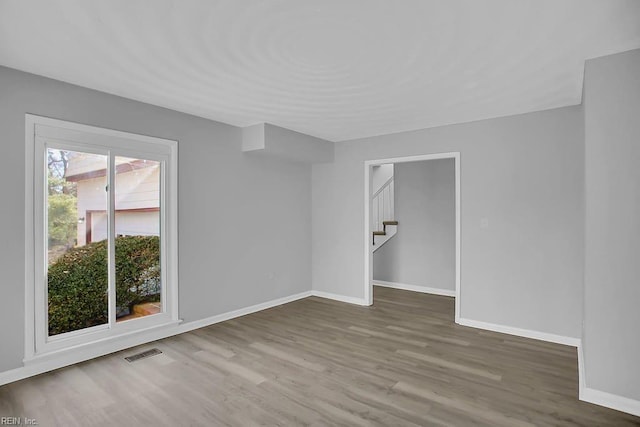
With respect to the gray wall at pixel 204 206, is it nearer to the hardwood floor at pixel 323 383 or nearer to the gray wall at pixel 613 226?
the hardwood floor at pixel 323 383

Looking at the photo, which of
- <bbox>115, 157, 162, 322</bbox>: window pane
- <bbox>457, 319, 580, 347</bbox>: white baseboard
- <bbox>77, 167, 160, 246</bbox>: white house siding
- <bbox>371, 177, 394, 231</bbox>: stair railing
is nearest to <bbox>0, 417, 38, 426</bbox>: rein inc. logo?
<bbox>115, 157, 162, 322</bbox>: window pane

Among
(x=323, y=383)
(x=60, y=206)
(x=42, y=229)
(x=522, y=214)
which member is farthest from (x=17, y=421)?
(x=522, y=214)

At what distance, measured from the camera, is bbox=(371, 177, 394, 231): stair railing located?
7.08 meters

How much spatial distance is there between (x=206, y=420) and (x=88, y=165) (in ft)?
8.63

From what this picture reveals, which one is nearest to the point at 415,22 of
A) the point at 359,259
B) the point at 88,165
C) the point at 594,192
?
the point at 594,192

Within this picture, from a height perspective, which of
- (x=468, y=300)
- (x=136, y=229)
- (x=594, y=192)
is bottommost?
(x=468, y=300)

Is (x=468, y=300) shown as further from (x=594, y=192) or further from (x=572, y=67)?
(x=572, y=67)

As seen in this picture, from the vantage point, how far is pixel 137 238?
3.75 metres

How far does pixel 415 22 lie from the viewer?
2.13 meters

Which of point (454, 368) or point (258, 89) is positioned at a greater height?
point (258, 89)

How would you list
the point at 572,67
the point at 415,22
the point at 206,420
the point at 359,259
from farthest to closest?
the point at 359,259, the point at 572,67, the point at 206,420, the point at 415,22

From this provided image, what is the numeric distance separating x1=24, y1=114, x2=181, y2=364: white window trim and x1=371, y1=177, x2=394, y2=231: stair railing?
14.0ft

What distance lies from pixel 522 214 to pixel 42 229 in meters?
4.91

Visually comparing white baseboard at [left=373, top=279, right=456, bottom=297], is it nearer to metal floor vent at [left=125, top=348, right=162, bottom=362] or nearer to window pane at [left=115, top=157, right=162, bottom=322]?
window pane at [left=115, top=157, right=162, bottom=322]
